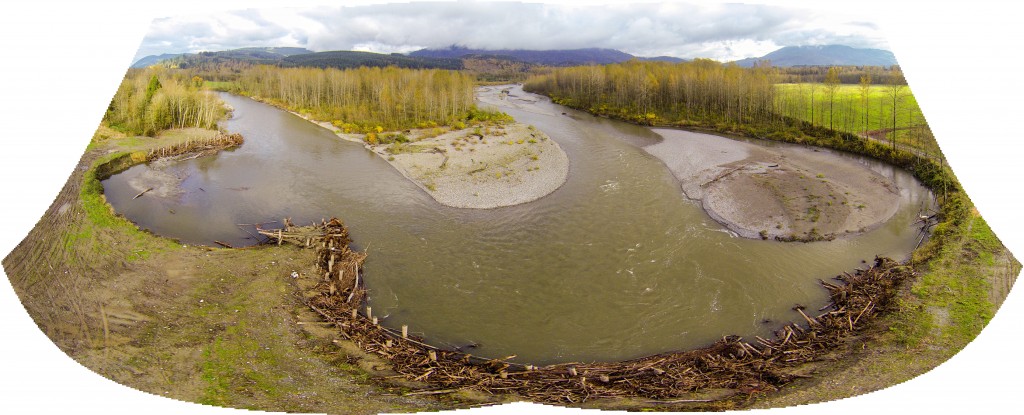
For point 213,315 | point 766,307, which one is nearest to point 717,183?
point 766,307

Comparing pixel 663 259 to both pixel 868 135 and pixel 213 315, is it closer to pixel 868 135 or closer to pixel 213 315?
pixel 868 135

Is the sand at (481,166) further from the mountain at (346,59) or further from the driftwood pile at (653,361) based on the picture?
the driftwood pile at (653,361)

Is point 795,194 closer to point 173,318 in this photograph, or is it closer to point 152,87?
point 173,318

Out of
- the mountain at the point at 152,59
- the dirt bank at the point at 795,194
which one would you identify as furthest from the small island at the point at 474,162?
the mountain at the point at 152,59

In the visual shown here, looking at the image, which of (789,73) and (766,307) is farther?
(789,73)

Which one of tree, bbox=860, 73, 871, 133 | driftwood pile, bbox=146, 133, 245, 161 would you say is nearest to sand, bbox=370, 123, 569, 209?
driftwood pile, bbox=146, 133, 245, 161

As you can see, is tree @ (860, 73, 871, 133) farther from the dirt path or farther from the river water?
the dirt path

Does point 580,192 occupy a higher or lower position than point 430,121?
lower
